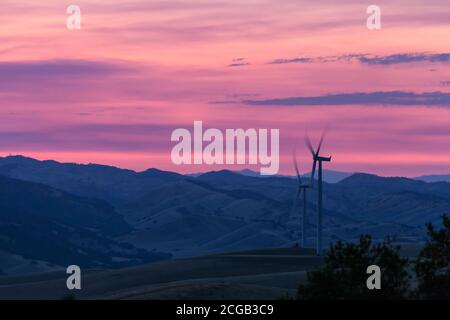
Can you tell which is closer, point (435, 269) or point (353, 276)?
point (353, 276)

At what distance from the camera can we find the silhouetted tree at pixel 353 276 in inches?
2269

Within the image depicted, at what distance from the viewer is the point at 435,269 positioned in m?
62.9

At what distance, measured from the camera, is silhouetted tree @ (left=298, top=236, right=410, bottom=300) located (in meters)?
57.6

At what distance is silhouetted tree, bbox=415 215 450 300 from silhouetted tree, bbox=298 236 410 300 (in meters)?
1.10

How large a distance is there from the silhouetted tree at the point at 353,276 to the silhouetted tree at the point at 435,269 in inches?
43.2

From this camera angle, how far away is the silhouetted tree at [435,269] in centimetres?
6059

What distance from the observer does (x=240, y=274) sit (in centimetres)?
13550

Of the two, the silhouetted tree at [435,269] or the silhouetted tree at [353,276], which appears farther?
the silhouetted tree at [435,269]

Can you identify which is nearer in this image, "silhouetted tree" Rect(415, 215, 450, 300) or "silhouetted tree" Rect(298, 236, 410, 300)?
"silhouetted tree" Rect(298, 236, 410, 300)

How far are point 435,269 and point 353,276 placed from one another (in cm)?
602

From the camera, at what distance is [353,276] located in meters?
59.1
